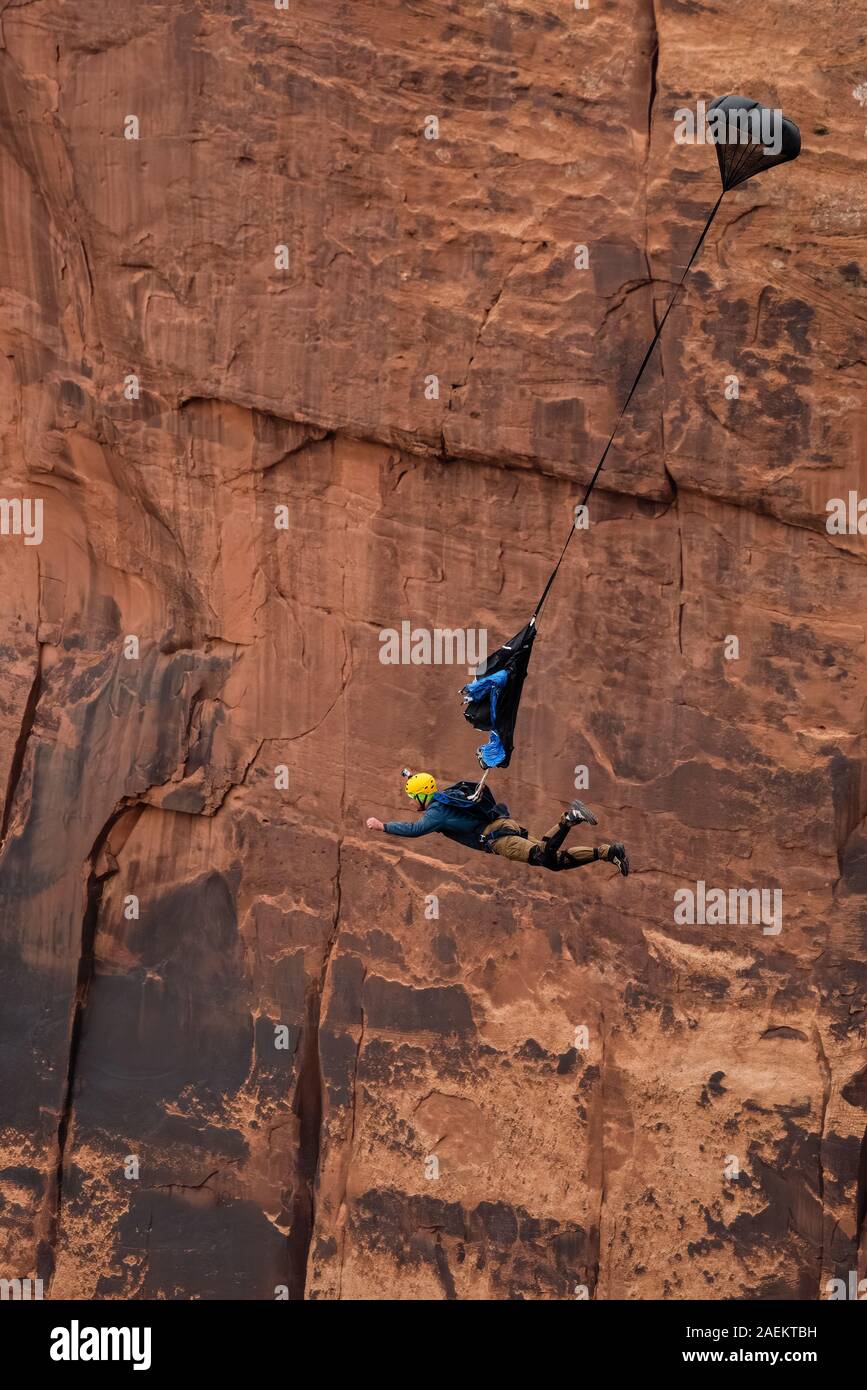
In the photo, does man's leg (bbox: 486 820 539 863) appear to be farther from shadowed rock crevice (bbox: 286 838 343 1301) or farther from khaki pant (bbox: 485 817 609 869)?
shadowed rock crevice (bbox: 286 838 343 1301)

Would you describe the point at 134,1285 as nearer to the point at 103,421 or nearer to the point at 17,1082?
the point at 17,1082

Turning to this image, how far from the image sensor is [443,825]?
1590cm

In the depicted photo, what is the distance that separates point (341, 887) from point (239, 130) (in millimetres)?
6452

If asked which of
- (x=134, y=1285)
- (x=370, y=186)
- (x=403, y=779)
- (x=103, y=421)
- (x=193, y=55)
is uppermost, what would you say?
(x=193, y=55)

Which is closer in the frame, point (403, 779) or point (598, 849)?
point (598, 849)

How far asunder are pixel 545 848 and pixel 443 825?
82cm

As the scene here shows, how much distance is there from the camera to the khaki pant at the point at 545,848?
15.4m

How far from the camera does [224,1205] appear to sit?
19516 millimetres

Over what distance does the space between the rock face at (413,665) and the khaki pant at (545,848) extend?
2256 mm

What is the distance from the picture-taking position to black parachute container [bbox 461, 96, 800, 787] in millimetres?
14500

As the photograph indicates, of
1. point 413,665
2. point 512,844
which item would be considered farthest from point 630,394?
point 512,844

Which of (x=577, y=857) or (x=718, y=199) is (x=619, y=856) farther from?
(x=718, y=199)

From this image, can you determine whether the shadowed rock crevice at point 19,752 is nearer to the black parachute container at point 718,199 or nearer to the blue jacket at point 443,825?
the blue jacket at point 443,825

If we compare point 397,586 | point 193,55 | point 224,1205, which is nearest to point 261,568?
point 397,586
